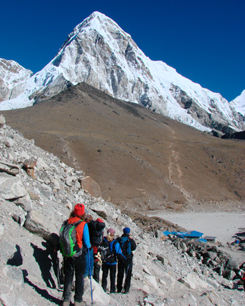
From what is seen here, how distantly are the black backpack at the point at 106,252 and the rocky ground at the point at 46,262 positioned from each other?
70 centimetres

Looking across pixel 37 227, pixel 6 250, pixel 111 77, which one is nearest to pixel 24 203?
pixel 37 227

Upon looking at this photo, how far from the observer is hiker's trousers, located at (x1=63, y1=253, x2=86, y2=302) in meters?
4.22

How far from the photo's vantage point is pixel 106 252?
5.51 metres

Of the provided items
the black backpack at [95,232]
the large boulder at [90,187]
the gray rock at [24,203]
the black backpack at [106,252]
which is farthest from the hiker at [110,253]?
the large boulder at [90,187]

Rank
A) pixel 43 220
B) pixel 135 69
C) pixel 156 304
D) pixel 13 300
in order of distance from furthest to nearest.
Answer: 1. pixel 135 69
2. pixel 43 220
3. pixel 156 304
4. pixel 13 300

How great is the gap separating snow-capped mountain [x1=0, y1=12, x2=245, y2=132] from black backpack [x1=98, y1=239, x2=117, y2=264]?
125 metres

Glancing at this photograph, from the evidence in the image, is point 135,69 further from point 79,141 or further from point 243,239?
point 243,239

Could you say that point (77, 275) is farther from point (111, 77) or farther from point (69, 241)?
point (111, 77)

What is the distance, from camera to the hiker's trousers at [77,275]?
13.8ft

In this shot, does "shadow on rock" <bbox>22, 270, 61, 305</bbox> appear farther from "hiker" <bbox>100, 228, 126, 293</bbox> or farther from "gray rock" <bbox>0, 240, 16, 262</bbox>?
"hiker" <bbox>100, 228, 126, 293</bbox>

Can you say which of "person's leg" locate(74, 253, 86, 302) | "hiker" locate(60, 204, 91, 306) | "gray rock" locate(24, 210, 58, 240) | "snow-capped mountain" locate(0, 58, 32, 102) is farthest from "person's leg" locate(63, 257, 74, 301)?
"snow-capped mountain" locate(0, 58, 32, 102)

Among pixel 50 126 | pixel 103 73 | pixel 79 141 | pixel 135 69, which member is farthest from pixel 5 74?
pixel 79 141

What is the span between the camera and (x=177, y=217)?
82.3 ft

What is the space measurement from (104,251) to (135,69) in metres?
178
